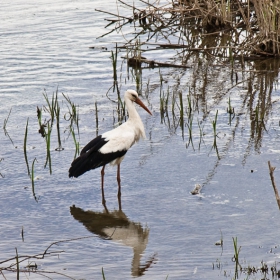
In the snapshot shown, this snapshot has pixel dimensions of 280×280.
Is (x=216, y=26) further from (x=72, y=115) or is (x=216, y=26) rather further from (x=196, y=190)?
(x=196, y=190)

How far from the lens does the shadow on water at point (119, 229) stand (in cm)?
567

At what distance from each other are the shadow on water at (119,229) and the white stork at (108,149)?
0.31m

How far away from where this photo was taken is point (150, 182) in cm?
720

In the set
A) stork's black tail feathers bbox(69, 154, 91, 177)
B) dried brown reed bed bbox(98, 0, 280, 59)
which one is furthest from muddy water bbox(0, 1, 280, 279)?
dried brown reed bed bbox(98, 0, 280, 59)

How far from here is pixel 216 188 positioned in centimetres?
691

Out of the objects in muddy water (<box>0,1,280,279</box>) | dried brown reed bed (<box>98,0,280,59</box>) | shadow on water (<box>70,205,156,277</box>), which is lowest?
shadow on water (<box>70,205,156,277</box>)

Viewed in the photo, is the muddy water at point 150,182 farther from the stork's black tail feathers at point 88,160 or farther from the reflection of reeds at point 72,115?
the stork's black tail feathers at point 88,160

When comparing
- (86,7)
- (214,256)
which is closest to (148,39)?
(86,7)

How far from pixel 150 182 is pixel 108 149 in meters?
0.57

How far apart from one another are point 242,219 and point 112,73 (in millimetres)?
Result: 5432

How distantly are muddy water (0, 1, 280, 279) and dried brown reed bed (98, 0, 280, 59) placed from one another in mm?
447

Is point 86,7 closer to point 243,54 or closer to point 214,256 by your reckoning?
point 243,54

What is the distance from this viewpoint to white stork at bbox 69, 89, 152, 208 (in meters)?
6.98

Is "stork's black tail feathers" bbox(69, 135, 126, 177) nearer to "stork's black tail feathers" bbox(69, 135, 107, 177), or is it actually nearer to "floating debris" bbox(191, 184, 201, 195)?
"stork's black tail feathers" bbox(69, 135, 107, 177)
